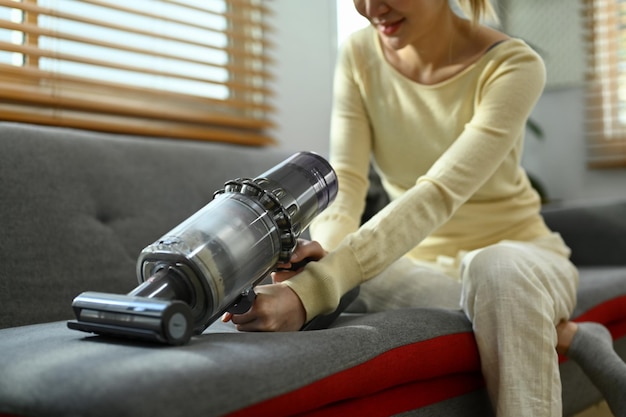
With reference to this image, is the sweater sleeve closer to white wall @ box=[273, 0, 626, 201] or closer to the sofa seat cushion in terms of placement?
the sofa seat cushion

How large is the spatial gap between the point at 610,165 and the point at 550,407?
210 cm

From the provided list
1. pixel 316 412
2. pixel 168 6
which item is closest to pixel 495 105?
pixel 316 412

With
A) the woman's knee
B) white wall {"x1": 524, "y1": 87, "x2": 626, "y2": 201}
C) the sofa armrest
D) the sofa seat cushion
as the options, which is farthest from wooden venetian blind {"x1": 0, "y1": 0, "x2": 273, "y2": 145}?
white wall {"x1": 524, "y1": 87, "x2": 626, "y2": 201}

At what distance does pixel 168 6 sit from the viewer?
2.06 meters

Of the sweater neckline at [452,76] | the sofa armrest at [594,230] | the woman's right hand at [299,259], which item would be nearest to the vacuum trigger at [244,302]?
the woman's right hand at [299,259]

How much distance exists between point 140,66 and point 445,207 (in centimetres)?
107

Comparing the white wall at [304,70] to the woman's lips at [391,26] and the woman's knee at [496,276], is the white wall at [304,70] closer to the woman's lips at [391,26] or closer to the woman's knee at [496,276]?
the woman's lips at [391,26]

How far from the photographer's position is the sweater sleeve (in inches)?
38.9

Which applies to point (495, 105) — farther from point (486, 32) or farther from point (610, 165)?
point (610, 165)

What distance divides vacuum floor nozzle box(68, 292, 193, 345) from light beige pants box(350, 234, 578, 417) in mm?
470

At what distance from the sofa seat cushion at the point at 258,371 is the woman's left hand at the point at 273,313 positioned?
0.16ft

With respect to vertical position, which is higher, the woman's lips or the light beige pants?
the woman's lips

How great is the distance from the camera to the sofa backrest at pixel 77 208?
1178mm

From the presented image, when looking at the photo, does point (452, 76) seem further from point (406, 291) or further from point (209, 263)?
point (209, 263)
